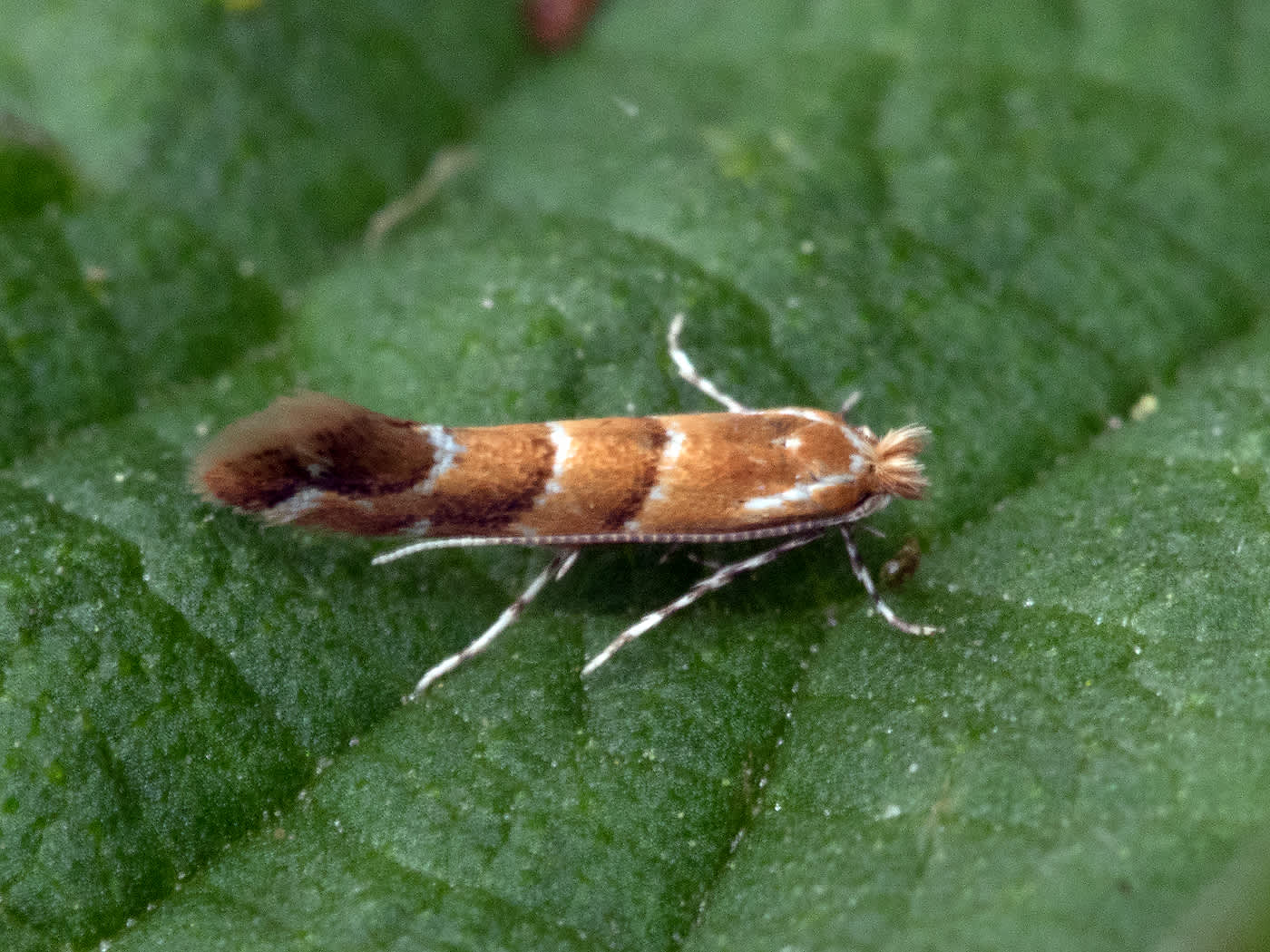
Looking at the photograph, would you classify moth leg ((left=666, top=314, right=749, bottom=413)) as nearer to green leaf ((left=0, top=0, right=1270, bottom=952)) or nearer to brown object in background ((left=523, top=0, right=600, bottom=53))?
green leaf ((left=0, top=0, right=1270, bottom=952))

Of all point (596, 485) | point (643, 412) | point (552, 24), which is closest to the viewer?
point (596, 485)

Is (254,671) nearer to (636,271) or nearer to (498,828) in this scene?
(498,828)

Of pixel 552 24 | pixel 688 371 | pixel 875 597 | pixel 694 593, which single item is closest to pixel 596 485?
pixel 694 593

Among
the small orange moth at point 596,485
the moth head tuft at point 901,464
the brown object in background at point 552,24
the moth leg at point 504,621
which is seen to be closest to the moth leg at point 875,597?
the small orange moth at point 596,485

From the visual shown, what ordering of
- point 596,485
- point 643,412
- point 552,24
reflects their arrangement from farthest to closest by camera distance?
point 552,24, point 643,412, point 596,485

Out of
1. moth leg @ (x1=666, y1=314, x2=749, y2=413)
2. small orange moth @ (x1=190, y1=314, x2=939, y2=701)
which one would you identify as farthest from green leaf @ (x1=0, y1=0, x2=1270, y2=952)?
small orange moth @ (x1=190, y1=314, x2=939, y2=701)

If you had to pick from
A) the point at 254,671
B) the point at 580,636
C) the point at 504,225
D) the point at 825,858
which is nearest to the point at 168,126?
the point at 504,225

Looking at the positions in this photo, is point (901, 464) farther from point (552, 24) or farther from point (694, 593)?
point (552, 24)
